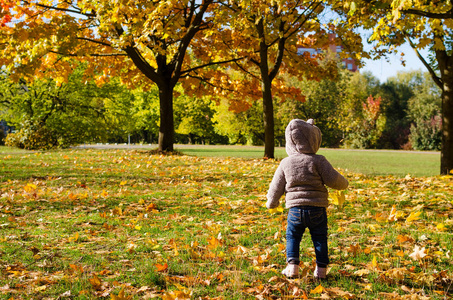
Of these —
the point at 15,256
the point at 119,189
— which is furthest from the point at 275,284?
the point at 119,189

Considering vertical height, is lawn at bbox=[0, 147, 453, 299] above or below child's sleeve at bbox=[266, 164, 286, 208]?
below

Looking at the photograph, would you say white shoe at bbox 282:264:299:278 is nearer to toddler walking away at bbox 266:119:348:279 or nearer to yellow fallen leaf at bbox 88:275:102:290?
toddler walking away at bbox 266:119:348:279

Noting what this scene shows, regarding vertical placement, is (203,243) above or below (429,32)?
below

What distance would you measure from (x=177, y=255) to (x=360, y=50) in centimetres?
1136

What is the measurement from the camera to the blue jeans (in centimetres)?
321

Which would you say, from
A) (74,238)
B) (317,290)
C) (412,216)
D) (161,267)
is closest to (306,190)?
(317,290)

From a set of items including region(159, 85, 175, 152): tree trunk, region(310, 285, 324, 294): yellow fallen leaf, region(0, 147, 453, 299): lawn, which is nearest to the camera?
region(310, 285, 324, 294): yellow fallen leaf

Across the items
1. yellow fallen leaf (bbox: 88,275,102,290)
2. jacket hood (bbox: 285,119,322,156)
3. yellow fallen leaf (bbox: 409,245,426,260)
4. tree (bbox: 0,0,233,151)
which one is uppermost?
tree (bbox: 0,0,233,151)

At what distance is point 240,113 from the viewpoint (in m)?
40.4

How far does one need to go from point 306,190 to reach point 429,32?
9392mm

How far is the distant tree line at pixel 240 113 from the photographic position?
26484 mm

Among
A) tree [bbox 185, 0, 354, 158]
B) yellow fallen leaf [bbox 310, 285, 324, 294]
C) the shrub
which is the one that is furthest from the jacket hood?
the shrub

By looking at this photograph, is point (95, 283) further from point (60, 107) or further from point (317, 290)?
point (60, 107)

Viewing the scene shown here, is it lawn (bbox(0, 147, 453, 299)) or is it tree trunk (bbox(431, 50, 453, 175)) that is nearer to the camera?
lawn (bbox(0, 147, 453, 299))
